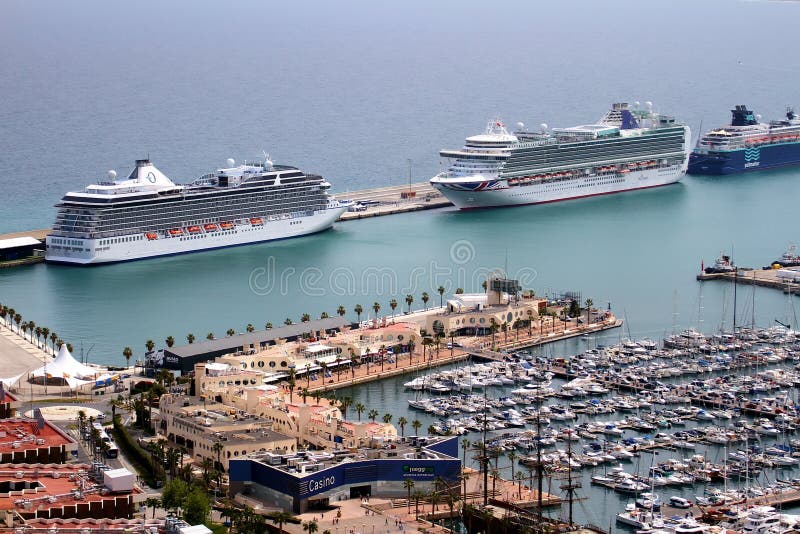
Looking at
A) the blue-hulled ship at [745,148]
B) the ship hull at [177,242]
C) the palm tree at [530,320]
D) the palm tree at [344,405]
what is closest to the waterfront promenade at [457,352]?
the palm tree at [530,320]

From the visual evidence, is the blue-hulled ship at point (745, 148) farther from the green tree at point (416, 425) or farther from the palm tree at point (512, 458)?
the palm tree at point (512, 458)

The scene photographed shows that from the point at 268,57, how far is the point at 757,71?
3689cm

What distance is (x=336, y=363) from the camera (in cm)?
4194

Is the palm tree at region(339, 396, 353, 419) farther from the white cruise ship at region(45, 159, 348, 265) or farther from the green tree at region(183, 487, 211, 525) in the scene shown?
the white cruise ship at region(45, 159, 348, 265)

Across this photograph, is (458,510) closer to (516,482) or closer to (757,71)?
(516,482)

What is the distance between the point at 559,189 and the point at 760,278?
19.9m

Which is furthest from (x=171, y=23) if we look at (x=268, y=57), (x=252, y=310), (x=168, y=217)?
(x=252, y=310)

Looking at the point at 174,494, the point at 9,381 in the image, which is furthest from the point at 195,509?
the point at 9,381

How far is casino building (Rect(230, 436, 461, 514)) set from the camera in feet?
102

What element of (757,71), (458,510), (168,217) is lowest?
(458,510)

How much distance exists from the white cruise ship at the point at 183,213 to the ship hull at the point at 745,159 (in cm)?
2379

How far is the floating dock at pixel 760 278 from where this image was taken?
168 ft

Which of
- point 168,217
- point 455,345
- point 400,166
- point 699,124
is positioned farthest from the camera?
point 699,124

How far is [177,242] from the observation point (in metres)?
58.0
